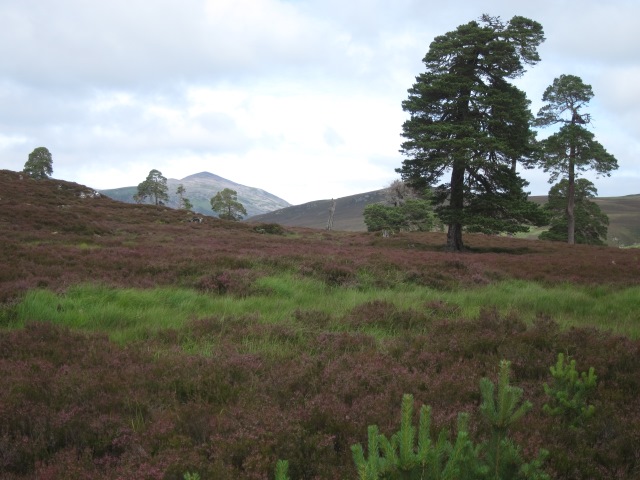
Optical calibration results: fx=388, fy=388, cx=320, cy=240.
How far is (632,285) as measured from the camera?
10586mm

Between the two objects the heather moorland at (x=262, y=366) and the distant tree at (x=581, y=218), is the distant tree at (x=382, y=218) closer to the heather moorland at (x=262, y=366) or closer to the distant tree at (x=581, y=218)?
the distant tree at (x=581, y=218)

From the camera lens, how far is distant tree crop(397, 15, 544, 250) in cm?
1844

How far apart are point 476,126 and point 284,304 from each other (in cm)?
1568

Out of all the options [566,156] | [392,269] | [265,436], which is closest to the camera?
[265,436]

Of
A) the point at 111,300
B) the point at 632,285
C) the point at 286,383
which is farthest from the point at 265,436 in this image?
the point at 632,285

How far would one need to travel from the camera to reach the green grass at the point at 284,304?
6047 mm

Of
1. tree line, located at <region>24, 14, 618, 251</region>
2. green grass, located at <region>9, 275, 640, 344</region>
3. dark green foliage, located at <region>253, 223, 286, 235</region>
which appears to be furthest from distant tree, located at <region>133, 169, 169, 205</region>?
green grass, located at <region>9, 275, 640, 344</region>

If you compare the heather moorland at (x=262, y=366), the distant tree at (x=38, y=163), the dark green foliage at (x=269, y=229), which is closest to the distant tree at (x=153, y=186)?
the distant tree at (x=38, y=163)

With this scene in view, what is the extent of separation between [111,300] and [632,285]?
42.1 feet

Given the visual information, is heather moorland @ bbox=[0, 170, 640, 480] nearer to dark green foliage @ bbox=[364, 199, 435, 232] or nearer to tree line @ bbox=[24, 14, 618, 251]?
tree line @ bbox=[24, 14, 618, 251]

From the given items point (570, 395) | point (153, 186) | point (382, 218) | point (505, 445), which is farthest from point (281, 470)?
point (153, 186)

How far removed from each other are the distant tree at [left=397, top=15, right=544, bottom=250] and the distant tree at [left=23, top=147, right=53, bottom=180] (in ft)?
179

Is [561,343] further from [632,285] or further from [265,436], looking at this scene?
[632,285]

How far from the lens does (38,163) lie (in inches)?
2112
